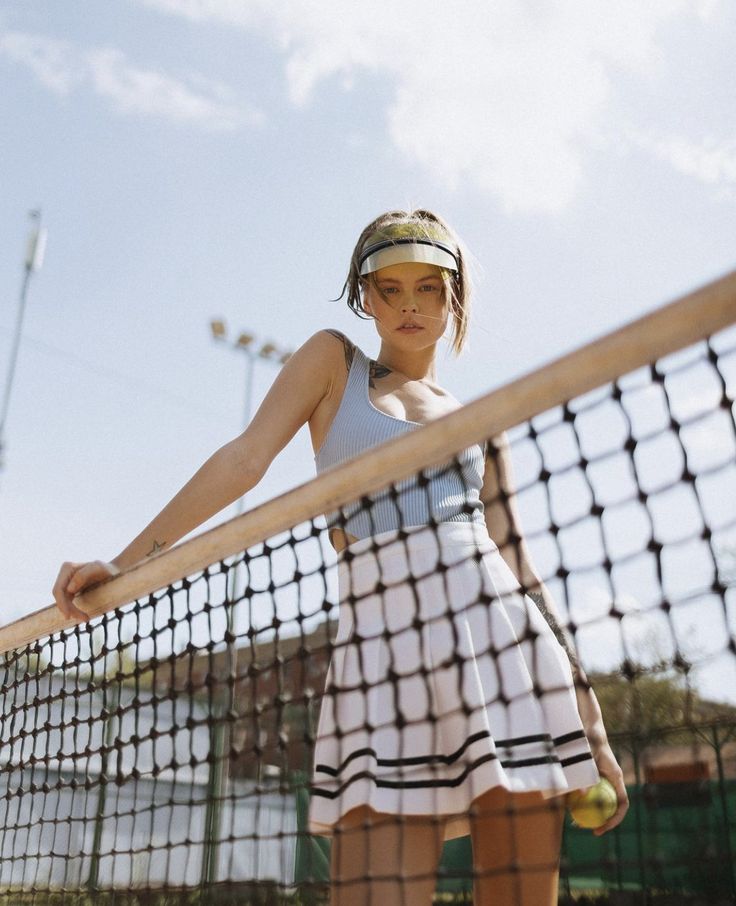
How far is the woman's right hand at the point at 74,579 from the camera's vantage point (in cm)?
261

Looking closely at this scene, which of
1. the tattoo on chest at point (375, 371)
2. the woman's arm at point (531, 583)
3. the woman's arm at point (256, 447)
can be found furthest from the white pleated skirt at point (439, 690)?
the tattoo on chest at point (375, 371)

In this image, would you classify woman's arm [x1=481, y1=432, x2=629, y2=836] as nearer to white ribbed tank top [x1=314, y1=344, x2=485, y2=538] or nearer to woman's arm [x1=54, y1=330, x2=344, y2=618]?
white ribbed tank top [x1=314, y1=344, x2=485, y2=538]

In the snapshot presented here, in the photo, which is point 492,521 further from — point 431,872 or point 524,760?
point 431,872

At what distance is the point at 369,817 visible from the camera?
1941 mm

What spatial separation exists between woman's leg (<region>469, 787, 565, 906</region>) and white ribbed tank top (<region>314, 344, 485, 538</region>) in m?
0.60

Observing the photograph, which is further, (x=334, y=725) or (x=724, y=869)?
(x=724, y=869)

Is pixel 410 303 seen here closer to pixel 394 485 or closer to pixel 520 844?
pixel 394 485

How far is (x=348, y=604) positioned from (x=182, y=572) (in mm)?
519

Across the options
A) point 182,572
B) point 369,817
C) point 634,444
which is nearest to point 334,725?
point 369,817

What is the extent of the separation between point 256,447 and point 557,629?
0.83 metres

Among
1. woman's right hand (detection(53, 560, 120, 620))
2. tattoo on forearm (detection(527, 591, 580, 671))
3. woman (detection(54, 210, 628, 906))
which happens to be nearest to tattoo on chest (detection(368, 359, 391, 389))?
woman (detection(54, 210, 628, 906))

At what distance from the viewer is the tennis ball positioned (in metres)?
2.06

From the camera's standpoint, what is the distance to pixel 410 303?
2568 millimetres

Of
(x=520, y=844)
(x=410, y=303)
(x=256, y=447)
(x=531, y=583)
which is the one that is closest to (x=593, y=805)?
(x=520, y=844)
